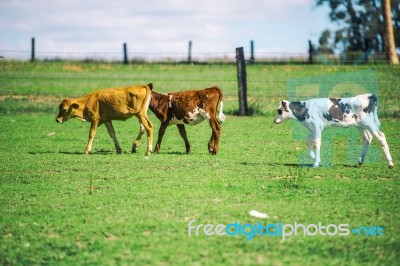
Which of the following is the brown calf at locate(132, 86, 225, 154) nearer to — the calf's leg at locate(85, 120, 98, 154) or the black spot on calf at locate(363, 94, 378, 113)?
the calf's leg at locate(85, 120, 98, 154)

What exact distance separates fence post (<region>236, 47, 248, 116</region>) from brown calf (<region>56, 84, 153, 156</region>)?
7.36 meters

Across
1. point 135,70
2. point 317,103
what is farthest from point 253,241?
point 135,70

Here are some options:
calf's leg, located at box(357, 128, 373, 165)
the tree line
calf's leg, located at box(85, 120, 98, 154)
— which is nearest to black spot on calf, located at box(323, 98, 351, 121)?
calf's leg, located at box(357, 128, 373, 165)

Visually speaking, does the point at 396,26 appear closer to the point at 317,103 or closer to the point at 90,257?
the point at 317,103

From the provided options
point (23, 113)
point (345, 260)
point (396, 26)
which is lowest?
point (345, 260)

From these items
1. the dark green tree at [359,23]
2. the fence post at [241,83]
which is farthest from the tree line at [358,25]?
the fence post at [241,83]

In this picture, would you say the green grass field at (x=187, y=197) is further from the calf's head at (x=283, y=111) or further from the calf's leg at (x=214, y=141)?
the calf's head at (x=283, y=111)

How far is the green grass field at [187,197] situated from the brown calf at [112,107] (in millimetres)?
642

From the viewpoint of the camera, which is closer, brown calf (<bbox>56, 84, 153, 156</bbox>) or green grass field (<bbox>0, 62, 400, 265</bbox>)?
green grass field (<bbox>0, 62, 400, 265</bbox>)

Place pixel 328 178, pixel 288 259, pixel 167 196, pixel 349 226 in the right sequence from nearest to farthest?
pixel 288 259
pixel 349 226
pixel 167 196
pixel 328 178

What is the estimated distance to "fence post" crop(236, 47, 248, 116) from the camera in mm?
20328

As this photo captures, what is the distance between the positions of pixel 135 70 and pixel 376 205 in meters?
27.0

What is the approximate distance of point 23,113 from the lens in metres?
21.2

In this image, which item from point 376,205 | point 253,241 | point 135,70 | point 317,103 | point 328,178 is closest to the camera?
point 253,241
